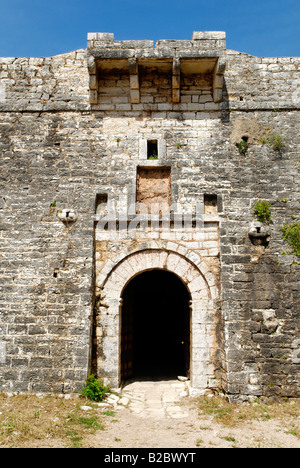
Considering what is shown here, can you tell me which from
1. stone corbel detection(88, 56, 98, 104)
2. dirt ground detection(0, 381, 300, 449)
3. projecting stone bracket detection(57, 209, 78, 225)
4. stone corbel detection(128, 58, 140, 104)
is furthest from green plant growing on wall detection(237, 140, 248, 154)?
dirt ground detection(0, 381, 300, 449)

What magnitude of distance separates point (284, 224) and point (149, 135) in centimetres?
293

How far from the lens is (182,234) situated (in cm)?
604

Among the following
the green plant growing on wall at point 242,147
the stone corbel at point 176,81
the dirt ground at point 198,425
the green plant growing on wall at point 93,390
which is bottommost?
the dirt ground at point 198,425

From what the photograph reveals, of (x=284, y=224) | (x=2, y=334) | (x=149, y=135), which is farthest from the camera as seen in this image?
(x=149, y=135)

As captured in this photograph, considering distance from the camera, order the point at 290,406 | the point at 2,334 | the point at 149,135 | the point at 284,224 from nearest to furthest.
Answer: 1. the point at 290,406
2. the point at 2,334
3. the point at 284,224
4. the point at 149,135

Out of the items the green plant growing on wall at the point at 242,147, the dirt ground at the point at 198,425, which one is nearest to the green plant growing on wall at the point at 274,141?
the green plant growing on wall at the point at 242,147

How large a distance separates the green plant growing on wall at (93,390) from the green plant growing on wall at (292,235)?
12.9ft

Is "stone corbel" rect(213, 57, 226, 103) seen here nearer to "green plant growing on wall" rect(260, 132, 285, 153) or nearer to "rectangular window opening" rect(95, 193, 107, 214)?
"green plant growing on wall" rect(260, 132, 285, 153)

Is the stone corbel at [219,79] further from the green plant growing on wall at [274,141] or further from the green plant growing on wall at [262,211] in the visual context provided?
the green plant growing on wall at [262,211]

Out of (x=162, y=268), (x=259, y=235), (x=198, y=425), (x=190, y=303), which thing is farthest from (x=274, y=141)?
(x=198, y=425)

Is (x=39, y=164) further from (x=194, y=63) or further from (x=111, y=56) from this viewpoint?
(x=194, y=63)

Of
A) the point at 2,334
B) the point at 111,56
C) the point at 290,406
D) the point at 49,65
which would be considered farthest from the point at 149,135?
the point at 290,406

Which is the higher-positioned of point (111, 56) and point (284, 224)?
point (111, 56)

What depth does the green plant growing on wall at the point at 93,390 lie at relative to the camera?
529cm
